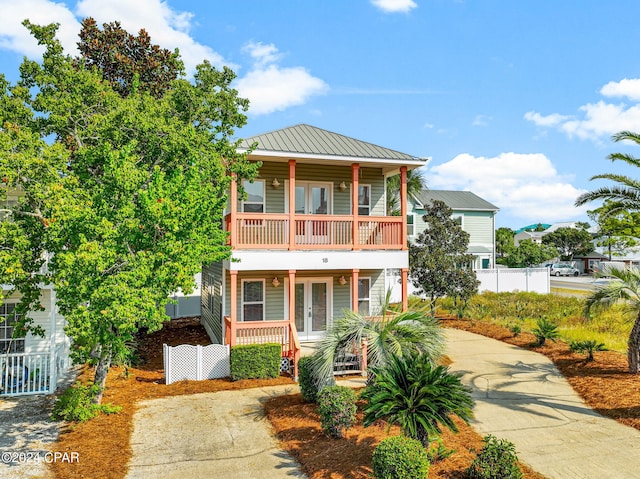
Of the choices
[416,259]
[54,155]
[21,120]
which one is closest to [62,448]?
[54,155]

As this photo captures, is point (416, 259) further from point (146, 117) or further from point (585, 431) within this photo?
point (146, 117)

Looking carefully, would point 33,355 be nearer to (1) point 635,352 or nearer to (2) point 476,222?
(1) point 635,352

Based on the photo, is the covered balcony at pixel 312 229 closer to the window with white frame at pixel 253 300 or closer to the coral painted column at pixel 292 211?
the coral painted column at pixel 292 211

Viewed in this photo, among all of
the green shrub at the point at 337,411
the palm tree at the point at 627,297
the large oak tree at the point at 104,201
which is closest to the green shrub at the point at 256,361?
the large oak tree at the point at 104,201

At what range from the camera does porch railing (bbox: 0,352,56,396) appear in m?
11.4

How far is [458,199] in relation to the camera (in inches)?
1651

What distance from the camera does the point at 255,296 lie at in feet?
52.5

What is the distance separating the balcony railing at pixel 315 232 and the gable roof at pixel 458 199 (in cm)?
2281

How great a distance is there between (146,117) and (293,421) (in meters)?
8.00

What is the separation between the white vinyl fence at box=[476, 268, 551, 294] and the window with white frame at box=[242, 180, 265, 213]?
19385 millimetres

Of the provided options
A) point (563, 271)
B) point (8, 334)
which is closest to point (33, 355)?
point (8, 334)

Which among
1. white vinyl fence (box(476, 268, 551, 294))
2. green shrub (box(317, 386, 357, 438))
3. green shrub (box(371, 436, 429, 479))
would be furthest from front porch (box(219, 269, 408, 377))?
white vinyl fence (box(476, 268, 551, 294))

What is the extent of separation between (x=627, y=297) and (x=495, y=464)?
8823 millimetres

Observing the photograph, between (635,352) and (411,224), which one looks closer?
(635,352)
